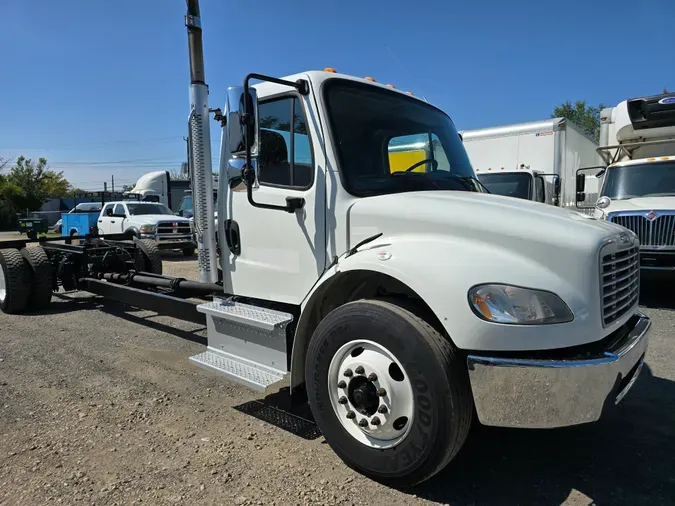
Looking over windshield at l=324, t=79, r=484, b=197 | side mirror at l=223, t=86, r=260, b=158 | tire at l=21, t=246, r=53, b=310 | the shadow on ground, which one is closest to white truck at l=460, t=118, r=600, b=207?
windshield at l=324, t=79, r=484, b=197

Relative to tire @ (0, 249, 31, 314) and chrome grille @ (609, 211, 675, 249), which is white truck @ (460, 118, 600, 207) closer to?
chrome grille @ (609, 211, 675, 249)

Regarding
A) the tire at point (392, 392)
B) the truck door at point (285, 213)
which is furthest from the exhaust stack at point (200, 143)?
the tire at point (392, 392)

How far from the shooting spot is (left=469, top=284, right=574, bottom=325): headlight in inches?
95.3

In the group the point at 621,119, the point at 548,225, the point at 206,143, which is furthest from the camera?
the point at 621,119

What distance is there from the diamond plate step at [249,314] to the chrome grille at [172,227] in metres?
11.6

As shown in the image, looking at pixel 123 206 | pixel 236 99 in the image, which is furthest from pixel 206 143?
pixel 123 206

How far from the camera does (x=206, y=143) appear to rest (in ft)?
14.3

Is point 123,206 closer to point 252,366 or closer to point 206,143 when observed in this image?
point 206,143

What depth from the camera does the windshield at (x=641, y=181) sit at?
8.73 metres

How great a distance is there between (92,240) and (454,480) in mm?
7320

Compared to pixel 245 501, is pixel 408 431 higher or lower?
higher

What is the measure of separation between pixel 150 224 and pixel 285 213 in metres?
12.5

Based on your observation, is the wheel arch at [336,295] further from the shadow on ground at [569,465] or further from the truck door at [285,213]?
the shadow on ground at [569,465]

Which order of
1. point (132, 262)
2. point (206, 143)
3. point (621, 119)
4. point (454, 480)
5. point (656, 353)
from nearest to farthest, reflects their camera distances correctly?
point (454, 480), point (206, 143), point (656, 353), point (132, 262), point (621, 119)
